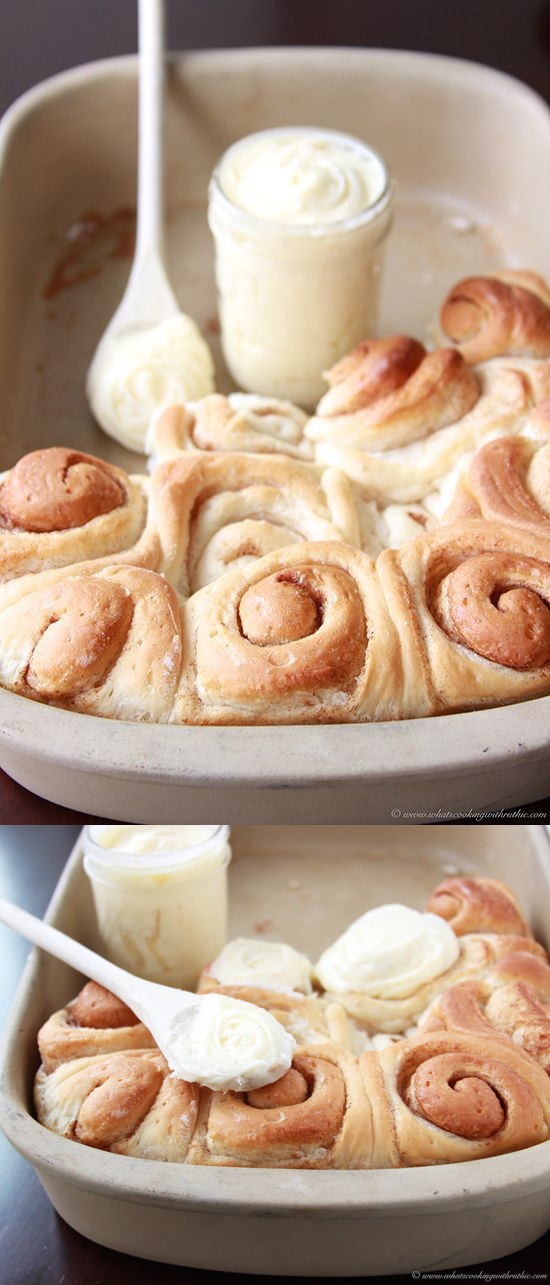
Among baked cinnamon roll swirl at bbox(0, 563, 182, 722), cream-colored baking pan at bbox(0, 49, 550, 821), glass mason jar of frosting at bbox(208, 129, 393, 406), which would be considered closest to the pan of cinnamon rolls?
baked cinnamon roll swirl at bbox(0, 563, 182, 722)

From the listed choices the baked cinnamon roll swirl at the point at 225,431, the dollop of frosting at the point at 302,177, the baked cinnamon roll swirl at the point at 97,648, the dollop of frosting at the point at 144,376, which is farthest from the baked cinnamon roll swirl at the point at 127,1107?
the dollop of frosting at the point at 302,177

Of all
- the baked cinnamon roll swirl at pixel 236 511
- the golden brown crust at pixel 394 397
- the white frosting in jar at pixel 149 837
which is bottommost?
the white frosting in jar at pixel 149 837

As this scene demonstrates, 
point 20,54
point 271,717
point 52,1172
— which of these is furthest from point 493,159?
point 52,1172

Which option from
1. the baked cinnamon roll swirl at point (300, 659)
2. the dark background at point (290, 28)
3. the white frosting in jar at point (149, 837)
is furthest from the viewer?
the dark background at point (290, 28)

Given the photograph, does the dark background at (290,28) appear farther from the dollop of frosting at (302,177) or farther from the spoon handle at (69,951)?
the spoon handle at (69,951)

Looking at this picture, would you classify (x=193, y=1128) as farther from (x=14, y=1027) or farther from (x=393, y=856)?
(x=393, y=856)

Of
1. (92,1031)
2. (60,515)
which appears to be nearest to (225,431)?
(60,515)
